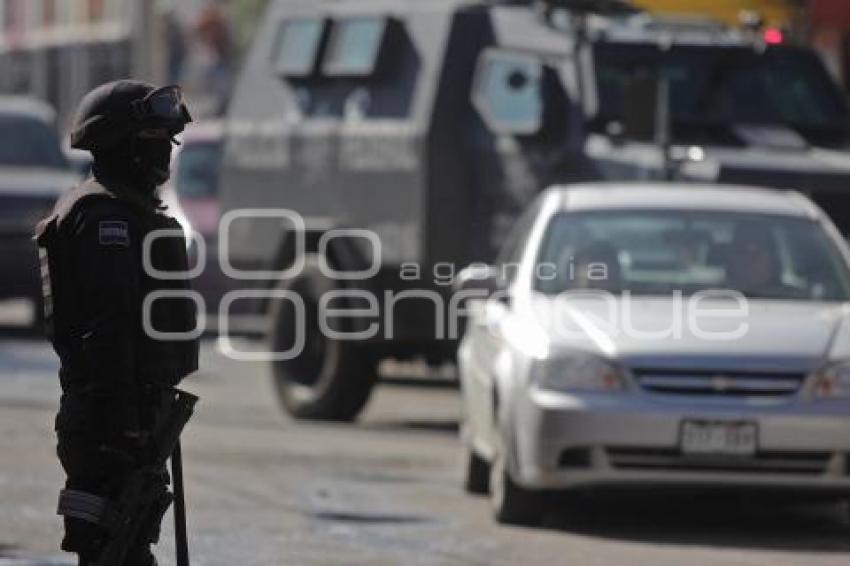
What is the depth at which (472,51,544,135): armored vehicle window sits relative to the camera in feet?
59.1

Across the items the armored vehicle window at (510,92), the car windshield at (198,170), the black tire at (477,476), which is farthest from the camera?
the car windshield at (198,170)

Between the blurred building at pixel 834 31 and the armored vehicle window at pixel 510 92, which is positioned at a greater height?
the armored vehicle window at pixel 510 92

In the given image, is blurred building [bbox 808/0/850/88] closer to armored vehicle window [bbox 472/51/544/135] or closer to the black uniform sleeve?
armored vehicle window [bbox 472/51/544/135]

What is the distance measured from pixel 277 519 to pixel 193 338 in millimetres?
5272

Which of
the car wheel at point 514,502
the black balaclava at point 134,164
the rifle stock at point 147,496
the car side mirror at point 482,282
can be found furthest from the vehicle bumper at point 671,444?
the black balaclava at point 134,164

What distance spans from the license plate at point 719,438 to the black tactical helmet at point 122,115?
4.98m

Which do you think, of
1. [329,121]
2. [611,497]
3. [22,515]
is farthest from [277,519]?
[329,121]

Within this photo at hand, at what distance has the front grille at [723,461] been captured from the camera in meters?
12.6

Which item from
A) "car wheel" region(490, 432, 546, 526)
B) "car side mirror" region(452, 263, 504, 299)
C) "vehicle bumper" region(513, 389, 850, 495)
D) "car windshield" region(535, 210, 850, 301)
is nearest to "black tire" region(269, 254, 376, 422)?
"car side mirror" region(452, 263, 504, 299)

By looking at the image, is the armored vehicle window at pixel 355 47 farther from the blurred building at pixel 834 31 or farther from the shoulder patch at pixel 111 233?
the shoulder patch at pixel 111 233

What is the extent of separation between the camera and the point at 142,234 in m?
7.96

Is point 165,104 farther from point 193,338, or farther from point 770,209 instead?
point 770,209

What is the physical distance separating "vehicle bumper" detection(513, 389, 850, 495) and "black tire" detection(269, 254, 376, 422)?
19.7ft

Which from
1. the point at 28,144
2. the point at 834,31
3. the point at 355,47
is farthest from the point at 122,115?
the point at 834,31
